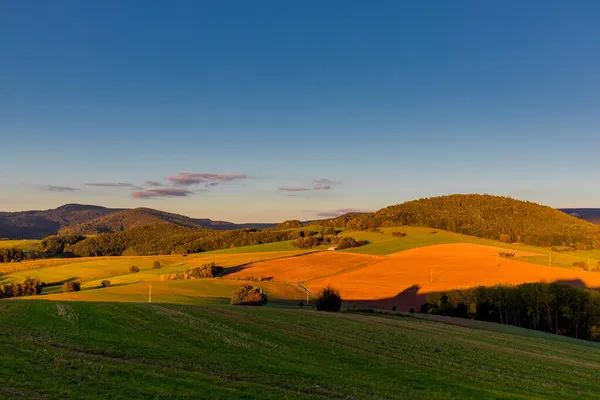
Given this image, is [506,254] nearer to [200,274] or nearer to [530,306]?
[530,306]

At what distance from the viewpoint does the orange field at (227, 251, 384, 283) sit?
117 m

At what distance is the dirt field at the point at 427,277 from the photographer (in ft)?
323

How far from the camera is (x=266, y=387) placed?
20719 millimetres

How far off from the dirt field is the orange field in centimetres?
439

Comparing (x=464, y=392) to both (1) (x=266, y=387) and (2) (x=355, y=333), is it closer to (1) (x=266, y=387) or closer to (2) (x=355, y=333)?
(1) (x=266, y=387)

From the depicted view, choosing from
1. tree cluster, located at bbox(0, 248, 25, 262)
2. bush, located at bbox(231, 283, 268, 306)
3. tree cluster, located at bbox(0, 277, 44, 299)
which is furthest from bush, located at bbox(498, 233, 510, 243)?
tree cluster, located at bbox(0, 248, 25, 262)

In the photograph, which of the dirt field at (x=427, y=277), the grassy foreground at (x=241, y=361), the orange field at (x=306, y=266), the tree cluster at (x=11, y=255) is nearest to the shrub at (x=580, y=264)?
the dirt field at (x=427, y=277)

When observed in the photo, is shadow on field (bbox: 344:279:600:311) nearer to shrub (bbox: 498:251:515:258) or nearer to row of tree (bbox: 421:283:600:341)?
row of tree (bbox: 421:283:600:341)

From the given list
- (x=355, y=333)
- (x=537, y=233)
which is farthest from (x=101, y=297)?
(x=537, y=233)

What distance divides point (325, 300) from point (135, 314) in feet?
140

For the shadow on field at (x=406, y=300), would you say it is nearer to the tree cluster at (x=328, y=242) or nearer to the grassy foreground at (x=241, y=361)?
the grassy foreground at (x=241, y=361)

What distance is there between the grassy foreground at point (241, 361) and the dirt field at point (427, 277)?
5356cm

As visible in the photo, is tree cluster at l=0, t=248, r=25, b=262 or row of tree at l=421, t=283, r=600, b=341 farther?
tree cluster at l=0, t=248, r=25, b=262

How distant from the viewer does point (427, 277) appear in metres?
111
